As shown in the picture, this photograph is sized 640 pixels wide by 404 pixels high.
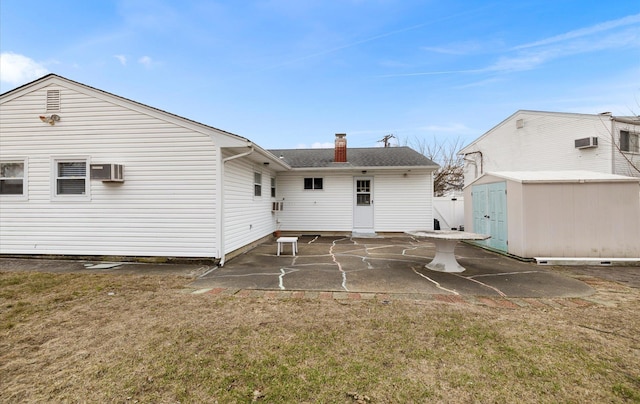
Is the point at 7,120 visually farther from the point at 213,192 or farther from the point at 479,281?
the point at 479,281

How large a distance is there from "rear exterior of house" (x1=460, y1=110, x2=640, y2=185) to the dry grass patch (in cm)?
1003

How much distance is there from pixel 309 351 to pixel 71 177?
7.51 metres

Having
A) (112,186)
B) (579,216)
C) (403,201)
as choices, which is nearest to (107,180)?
(112,186)

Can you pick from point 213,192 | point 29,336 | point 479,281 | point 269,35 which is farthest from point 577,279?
Answer: point 269,35

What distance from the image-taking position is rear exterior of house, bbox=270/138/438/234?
1127cm

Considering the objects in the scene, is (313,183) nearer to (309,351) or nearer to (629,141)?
(309,351)

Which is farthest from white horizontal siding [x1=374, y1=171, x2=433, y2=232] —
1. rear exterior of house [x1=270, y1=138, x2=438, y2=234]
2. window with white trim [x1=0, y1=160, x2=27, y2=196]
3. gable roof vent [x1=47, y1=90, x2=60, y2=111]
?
window with white trim [x1=0, y1=160, x2=27, y2=196]

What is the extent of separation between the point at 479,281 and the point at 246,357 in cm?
431

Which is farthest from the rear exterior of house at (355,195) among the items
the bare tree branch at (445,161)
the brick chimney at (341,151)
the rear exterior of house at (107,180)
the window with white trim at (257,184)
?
the bare tree branch at (445,161)

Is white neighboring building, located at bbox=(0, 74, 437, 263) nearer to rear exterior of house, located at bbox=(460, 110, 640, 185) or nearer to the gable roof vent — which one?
the gable roof vent

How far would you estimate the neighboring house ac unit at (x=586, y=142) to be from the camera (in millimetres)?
10492

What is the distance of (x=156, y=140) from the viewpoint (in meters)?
6.30

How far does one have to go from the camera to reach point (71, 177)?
6562 millimetres

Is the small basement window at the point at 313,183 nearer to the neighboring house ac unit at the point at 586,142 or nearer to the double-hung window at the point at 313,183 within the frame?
the double-hung window at the point at 313,183
